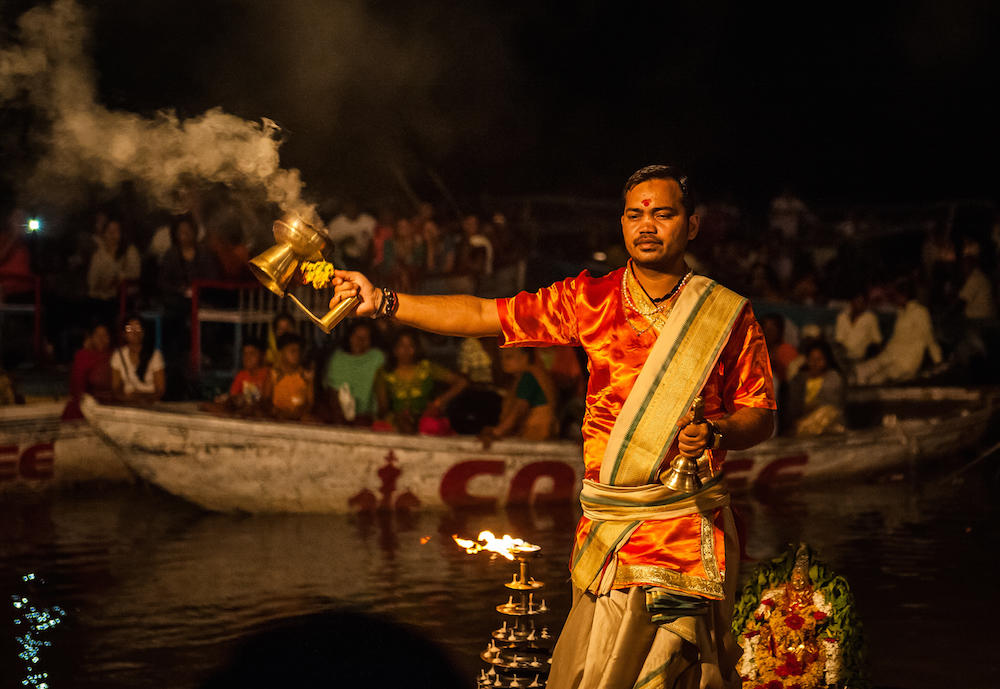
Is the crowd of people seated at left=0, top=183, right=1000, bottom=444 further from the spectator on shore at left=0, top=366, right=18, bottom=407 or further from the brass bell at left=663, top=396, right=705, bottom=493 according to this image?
the brass bell at left=663, top=396, right=705, bottom=493

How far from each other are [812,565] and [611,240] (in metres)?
12.6

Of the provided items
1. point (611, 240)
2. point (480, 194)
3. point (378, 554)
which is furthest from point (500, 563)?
point (480, 194)

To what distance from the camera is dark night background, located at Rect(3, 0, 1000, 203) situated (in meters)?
18.2

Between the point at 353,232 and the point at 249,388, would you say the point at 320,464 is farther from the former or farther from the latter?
the point at 353,232

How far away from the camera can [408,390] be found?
11305 mm

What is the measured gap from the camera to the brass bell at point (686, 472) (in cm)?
356

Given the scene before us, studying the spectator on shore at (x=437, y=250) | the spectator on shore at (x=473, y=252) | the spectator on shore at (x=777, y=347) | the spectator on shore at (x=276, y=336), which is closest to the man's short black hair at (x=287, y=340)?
the spectator on shore at (x=276, y=336)

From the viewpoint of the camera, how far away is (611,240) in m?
17.4

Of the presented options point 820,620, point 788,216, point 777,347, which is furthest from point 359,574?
point 788,216

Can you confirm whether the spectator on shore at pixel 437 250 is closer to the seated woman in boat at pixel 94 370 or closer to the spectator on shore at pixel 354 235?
the spectator on shore at pixel 354 235

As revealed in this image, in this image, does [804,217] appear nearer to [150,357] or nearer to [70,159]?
[150,357]

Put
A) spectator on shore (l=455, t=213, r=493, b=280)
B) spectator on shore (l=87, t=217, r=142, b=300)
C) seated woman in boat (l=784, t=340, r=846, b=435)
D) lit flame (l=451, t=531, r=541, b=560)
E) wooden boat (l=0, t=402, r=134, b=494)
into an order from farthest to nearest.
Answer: spectator on shore (l=455, t=213, r=493, b=280) → spectator on shore (l=87, t=217, r=142, b=300) → seated woman in boat (l=784, t=340, r=846, b=435) → wooden boat (l=0, t=402, r=134, b=494) → lit flame (l=451, t=531, r=541, b=560)

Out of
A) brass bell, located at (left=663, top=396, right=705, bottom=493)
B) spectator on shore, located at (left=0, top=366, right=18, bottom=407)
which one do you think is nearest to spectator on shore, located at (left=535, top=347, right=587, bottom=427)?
spectator on shore, located at (left=0, top=366, right=18, bottom=407)

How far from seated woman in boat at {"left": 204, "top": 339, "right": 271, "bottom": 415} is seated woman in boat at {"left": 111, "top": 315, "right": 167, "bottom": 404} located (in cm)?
108
